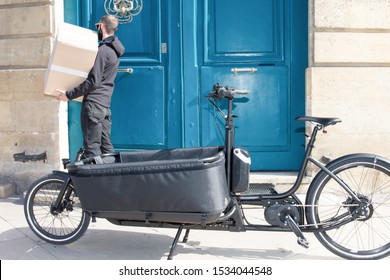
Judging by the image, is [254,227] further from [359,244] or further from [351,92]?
[351,92]

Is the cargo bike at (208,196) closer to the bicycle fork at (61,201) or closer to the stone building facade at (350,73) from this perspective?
the bicycle fork at (61,201)

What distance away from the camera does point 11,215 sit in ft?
16.5

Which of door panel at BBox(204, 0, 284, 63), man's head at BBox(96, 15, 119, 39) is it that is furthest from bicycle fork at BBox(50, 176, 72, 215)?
door panel at BBox(204, 0, 284, 63)

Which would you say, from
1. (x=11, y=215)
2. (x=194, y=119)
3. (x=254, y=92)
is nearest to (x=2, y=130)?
(x=11, y=215)

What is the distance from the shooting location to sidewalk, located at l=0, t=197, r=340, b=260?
381 cm

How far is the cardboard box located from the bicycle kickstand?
7.15ft

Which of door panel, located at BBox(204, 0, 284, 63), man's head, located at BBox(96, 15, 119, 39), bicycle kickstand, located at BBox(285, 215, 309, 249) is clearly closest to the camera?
bicycle kickstand, located at BBox(285, 215, 309, 249)

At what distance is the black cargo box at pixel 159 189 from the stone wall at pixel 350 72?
2.37 m

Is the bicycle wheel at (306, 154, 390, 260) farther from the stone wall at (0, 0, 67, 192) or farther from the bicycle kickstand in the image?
the stone wall at (0, 0, 67, 192)

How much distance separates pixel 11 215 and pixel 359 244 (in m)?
3.46

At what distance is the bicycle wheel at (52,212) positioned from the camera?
13.1ft

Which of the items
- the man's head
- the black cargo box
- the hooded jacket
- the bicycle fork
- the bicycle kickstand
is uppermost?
the man's head

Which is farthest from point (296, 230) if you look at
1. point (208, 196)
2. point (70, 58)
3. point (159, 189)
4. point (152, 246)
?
point (70, 58)

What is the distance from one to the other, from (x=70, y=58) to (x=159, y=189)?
162 centimetres
